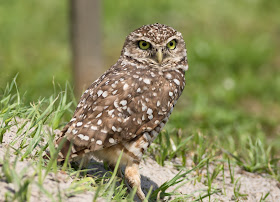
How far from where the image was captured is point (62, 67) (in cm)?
920

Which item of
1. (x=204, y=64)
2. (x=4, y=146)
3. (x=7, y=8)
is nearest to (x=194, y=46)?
(x=204, y=64)

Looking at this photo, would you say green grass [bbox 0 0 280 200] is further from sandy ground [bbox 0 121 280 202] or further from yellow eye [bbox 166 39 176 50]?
yellow eye [bbox 166 39 176 50]

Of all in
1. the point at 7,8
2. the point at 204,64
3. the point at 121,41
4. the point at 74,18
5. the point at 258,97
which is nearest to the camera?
the point at 74,18

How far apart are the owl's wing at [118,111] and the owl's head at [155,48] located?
229 mm

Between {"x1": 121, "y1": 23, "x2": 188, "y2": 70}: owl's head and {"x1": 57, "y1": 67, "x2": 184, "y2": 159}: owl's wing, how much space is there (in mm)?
229

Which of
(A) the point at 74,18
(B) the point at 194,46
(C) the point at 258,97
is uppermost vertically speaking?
(A) the point at 74,18

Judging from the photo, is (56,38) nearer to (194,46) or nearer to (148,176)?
(194,46)

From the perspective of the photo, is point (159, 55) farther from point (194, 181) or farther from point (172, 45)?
point (194, 181)

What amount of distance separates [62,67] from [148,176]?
5.34 meters

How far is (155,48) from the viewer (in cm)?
404

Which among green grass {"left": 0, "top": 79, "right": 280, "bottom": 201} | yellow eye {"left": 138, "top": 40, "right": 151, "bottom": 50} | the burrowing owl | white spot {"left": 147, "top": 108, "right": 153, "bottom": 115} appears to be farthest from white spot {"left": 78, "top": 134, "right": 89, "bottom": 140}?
yellow eye {"left": 138, "top": 40, "right": 151, "bottom": 50}

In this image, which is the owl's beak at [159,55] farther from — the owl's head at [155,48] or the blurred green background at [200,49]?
the blurred green background at [200,49]

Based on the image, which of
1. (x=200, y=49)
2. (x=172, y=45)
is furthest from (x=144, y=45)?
(x=200, y=49)

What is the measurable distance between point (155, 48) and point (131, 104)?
0.61 meters
